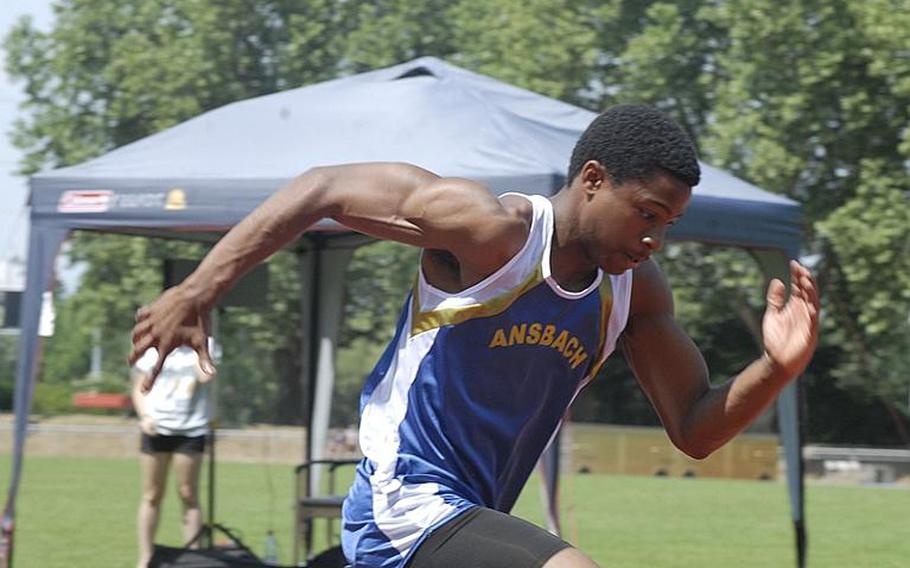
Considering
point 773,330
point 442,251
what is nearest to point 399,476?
point 442,251

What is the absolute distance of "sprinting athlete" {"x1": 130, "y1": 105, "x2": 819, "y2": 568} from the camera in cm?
338

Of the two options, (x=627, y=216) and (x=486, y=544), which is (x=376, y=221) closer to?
(x=627, y=216)

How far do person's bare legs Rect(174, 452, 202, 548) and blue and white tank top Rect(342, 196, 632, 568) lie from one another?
641cm

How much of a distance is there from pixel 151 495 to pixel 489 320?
6.89 meters

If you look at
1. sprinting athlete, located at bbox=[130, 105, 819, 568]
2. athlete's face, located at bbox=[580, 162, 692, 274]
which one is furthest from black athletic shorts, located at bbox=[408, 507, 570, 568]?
athlete's face, located at bbox=[580, 162, 692, 274]

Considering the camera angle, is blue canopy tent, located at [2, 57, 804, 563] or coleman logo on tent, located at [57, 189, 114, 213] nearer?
blue canopy tent, located at [2, 57, 804, 563]

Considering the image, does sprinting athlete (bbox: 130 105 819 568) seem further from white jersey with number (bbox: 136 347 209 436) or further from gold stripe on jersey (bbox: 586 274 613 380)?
white jersey with number (bbox: 136 347 209 436)

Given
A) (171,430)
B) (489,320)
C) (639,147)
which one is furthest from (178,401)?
(639,147)

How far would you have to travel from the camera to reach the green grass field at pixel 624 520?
508 inches

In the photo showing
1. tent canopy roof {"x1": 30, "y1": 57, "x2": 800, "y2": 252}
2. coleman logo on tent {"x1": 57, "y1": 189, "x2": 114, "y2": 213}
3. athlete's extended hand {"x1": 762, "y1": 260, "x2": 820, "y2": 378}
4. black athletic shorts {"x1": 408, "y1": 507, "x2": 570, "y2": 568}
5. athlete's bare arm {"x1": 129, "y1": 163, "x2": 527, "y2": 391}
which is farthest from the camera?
coleman logo on tent {"x1": 57, "y1": 189, "x2": 114, "y2": 213}

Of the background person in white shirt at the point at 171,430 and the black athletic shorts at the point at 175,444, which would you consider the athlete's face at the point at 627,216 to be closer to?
the background person in white shirt at the point at 171,430

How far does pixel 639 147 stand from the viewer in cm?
350

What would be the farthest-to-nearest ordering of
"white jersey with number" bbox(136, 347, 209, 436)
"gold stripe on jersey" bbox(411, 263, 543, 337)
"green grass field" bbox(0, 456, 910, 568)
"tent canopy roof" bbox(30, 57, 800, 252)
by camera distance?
"green grass field" bbox(0, 456, 910, 568) → "white jersey with number" bbox(136, 347, 209, 436) → "tent canopy roof" bbox(30, 57, 800, 252) → "gold stripe on jersey" bbox(411, 263, 543, 337)

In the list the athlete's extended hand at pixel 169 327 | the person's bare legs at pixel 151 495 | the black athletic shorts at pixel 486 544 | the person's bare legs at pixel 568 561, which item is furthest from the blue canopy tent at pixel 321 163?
the athlete's extended hand at pixel 169 327
